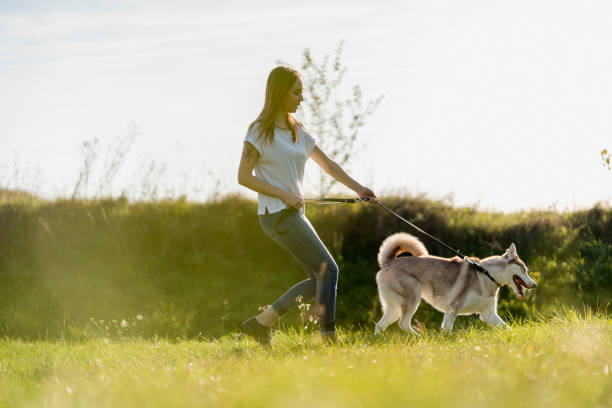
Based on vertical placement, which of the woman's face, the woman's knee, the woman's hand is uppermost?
the woman's face

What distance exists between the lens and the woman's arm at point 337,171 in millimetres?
5762

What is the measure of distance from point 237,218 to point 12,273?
13.7ft

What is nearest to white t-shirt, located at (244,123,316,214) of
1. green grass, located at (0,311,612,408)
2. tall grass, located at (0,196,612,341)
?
green grass, located at (0,311,612,408)

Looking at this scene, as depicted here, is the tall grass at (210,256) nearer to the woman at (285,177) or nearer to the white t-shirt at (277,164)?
the woman at (285,177)

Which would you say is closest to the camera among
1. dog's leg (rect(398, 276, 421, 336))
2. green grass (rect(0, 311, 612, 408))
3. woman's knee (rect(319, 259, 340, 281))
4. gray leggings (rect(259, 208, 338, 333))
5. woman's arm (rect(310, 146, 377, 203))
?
green grass (rect(0, 311, 612, 408))

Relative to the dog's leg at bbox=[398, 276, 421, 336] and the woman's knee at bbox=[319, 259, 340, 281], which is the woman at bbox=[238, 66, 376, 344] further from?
the dog's leg at bbox=[398, 276, 421, 336]

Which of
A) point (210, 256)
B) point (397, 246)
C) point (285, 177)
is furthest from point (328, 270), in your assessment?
point (210, 256)

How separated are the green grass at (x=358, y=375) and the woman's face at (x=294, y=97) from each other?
2.05 meters

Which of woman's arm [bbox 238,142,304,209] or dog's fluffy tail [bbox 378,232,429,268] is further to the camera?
dog's fluffy tail [bbox 378,232,429,268]

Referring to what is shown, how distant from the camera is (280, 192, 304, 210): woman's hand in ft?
17.0

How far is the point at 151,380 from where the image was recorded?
411cm

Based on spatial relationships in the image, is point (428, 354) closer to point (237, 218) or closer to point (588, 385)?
point (588, 385)

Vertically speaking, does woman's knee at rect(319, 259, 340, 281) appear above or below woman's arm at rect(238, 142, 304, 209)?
below

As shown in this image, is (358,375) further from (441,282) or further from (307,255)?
(441,282)
